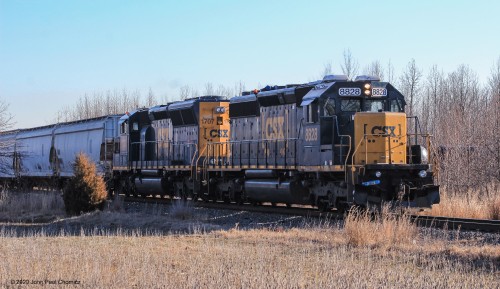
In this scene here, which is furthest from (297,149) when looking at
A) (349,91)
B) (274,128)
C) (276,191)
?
(349,91)

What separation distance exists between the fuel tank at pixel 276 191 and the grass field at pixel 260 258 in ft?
12.9

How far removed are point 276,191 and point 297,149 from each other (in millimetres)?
1471

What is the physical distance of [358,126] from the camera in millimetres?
17984

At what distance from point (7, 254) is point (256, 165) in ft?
36.1

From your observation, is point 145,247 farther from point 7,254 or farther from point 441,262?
point 441,262

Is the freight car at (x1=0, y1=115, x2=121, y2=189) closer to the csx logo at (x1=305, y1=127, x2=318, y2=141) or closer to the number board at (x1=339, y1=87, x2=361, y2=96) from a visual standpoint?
the csx logo at (x1=305, y1=127, x2=318, y2=141)

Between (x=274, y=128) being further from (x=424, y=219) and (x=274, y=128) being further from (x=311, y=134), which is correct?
(x=424, y=219)

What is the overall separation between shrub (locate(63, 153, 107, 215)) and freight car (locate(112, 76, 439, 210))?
4392mm

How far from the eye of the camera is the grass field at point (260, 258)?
29.7 ft

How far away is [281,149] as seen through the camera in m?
21.1

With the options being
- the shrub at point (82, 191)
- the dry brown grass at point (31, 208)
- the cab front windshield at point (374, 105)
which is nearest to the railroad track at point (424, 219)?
the cab front windshield at point (374, 105)

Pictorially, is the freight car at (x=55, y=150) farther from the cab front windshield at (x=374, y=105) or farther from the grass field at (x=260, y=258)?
the grass field at (x=260, y=258)

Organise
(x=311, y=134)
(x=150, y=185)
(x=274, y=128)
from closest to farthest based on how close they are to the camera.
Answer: (x=311, y=134), (x=274, y=128), (x=150, y=185)

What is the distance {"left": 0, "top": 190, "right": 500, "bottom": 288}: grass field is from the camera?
905 cm
